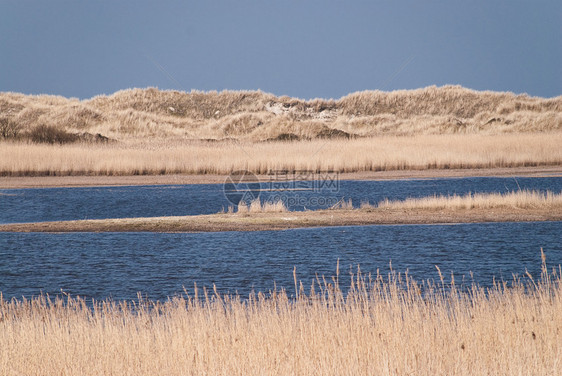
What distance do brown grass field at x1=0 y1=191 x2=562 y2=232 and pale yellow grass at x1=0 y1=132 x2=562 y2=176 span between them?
1318 cm

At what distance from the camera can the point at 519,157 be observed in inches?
1423

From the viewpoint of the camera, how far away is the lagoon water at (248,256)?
11.8 metres

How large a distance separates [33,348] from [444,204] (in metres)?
15.4

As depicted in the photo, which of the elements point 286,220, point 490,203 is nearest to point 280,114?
point 490,203

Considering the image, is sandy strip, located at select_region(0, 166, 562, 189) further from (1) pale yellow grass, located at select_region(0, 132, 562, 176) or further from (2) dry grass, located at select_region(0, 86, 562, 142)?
(2) dry grass, located at select_region(0, 86, 562, 142)

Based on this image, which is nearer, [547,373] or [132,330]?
[547,373]

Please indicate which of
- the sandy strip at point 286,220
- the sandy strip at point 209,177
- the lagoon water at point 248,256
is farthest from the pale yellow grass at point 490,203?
the sandy strip at point 209,177

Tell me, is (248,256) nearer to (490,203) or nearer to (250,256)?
(250,256)

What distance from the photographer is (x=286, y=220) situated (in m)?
19.1

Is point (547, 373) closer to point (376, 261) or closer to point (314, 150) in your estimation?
point (376, 261)

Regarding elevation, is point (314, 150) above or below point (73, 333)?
above

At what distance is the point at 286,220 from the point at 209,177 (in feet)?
48.2

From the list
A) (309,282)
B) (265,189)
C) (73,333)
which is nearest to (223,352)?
(73,333)

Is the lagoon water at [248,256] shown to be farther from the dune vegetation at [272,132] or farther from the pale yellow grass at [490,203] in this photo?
the dune vegetation at [272,132]
